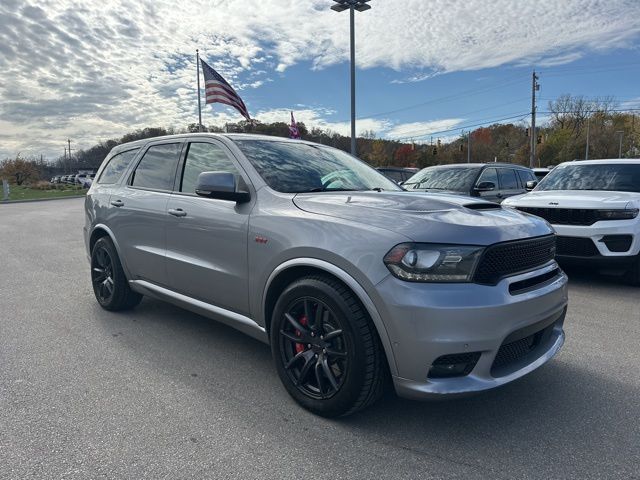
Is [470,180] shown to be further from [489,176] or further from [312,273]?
[312,273]

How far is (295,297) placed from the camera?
289 centimetres

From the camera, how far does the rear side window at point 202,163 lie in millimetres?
3729

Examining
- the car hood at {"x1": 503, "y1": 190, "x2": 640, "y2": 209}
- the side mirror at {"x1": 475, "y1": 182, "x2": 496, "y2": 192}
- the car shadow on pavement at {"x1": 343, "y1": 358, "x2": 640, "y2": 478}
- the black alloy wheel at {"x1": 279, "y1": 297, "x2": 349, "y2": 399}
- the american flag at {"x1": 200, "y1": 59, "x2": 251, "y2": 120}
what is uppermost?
the american flag at {"x1": 200, "y1": 59, "x2": 251, "y2": 120}

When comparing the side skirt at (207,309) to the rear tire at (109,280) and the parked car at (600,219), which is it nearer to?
the rear tire at (109,280)

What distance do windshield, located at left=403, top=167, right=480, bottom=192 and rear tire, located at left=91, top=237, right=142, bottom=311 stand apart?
6.19 m

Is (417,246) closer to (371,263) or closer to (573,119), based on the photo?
(371,263)

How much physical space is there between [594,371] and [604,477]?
4.61 feet

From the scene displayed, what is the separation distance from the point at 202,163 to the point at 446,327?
8.32 ft

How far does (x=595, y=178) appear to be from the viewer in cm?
725

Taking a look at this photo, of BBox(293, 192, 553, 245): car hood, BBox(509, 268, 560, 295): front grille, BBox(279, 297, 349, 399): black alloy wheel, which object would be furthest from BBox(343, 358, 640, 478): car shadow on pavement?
BBox(293, 192, 553, 245): car hood

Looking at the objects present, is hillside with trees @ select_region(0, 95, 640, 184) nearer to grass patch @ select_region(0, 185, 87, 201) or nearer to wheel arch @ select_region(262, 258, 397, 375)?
grass patch @ select_region(0, 185, 87, 201)

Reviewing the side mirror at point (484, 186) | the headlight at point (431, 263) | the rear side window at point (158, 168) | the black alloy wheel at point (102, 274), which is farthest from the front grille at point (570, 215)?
the black alloy wheel at point (102, 274)

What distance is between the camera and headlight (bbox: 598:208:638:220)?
19.7 ft

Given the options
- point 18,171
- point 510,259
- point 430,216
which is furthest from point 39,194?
point 510,259
